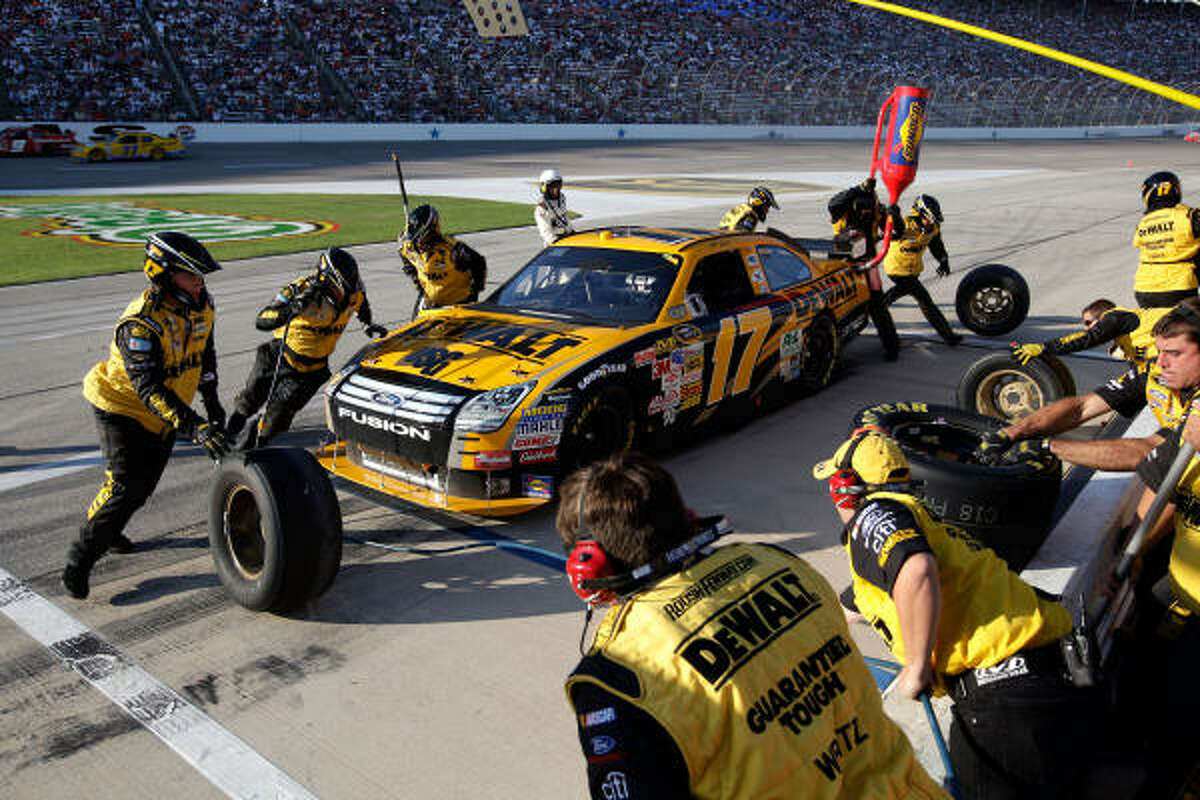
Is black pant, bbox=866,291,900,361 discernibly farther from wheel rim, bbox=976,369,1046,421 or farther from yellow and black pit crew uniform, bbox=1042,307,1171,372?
yellow and black pit crew uniform, bbox=1042,307,1171,372

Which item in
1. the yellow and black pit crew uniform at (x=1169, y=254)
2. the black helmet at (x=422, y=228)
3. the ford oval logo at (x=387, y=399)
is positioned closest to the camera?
the ford oval logo at (x=387, y=399)

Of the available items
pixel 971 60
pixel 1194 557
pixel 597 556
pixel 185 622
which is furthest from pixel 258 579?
pixel 971 60

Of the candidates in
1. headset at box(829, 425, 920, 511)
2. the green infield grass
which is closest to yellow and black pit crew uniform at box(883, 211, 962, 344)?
headset at box(829, 425, 920, 511)

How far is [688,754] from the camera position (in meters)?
1.76

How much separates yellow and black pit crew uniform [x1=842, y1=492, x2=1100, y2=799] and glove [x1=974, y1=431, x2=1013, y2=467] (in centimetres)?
205

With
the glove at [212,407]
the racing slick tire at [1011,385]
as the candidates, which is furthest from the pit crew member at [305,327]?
the racing slick tire at [1011,385]

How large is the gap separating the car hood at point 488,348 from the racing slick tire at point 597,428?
0.89ft

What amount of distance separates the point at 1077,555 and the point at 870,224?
594 centimetres

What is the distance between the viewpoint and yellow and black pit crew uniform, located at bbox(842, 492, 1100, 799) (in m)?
2.54

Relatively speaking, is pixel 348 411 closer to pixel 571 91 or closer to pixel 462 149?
pixel 462 149

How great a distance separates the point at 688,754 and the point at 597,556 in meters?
0.44

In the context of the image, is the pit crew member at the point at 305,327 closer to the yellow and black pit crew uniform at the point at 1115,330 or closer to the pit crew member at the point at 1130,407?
the pit crew member at the point at 1130,407

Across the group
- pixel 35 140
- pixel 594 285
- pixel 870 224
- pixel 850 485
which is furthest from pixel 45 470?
pixel 35 140

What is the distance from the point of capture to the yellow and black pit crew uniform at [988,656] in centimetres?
254
